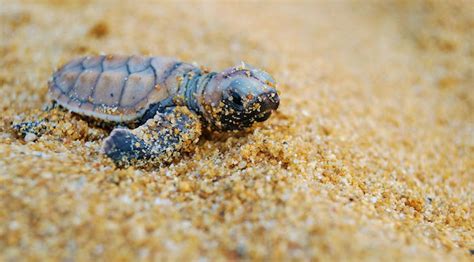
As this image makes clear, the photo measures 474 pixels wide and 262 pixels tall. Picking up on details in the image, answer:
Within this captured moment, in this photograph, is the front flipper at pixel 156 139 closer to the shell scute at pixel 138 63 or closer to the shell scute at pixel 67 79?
the shell scute at pixel 138 63

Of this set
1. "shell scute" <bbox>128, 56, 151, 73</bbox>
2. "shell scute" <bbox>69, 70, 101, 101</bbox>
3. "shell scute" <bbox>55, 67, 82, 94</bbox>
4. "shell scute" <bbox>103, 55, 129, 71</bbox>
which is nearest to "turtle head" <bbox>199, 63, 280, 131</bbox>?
"shell scute" <bbox>128, 56, 151, 73</bbox>

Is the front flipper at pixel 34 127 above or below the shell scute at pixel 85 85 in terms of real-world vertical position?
below

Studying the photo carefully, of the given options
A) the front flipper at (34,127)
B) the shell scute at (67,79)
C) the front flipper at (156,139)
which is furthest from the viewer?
the shell scute at (67,79)

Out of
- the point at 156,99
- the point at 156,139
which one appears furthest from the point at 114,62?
the point at 156,139

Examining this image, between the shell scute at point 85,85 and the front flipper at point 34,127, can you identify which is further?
the shell scute at point 85,85

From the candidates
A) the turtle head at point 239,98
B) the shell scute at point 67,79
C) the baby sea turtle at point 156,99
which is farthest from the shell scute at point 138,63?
the turtle head at point 239,98

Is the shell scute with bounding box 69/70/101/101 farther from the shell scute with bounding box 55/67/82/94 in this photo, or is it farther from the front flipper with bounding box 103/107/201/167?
the front flipper with bounding box 103/107/201/167

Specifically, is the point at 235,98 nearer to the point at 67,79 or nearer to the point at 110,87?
the point at 110,87
